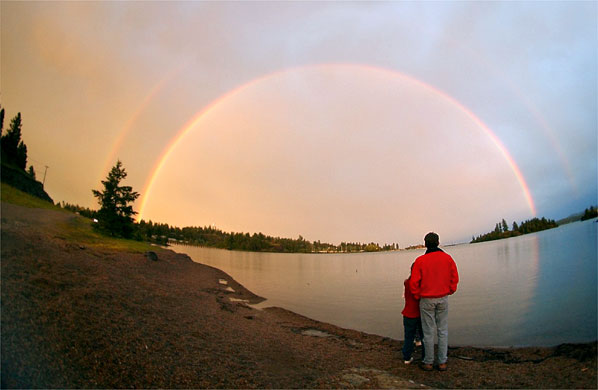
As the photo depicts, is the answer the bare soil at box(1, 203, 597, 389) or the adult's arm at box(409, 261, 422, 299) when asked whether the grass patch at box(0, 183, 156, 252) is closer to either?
the bare soil at box(1, 203, 597, 389)

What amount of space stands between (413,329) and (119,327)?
875cm

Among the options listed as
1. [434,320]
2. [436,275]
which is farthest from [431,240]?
[434,320]

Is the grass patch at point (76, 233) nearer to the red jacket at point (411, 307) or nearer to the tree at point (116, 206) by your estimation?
the tree at point (116, 206)

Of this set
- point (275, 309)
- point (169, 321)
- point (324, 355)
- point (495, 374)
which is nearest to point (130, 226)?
point (275, 309)

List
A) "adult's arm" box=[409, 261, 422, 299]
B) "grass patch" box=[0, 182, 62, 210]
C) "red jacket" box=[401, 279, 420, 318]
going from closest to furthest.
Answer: "adult's arm" box=[409, 261, 422, 299] → "red jacket" box=[401, 279, 420, 318] → "grass patch" box=[0, 182, 62, 210]

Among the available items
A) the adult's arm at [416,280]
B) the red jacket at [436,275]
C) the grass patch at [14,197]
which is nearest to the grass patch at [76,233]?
the grass patch at [14,197]

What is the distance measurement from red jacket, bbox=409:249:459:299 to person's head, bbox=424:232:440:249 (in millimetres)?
276

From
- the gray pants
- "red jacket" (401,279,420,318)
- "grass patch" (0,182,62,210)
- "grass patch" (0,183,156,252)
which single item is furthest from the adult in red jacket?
"grass patch" (0,182,62,210)

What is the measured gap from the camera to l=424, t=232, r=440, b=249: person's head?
8.38 m

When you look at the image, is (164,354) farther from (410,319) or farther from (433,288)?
(433,288)

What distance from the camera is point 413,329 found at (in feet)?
29.9

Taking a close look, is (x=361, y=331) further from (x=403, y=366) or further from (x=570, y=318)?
(x=570, y=318)

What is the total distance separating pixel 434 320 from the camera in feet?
27.2

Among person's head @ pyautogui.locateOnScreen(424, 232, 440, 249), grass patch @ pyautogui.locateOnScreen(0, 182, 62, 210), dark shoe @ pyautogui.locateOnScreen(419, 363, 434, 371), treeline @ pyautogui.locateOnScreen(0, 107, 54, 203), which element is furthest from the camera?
treeline @ pyautogui.locateOnScreen(0, 107, 54, 203)
